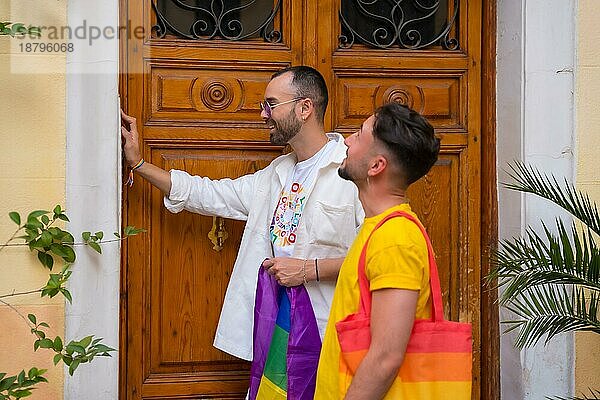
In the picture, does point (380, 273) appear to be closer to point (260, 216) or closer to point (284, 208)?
point (284, 208)

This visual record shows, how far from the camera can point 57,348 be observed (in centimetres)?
368

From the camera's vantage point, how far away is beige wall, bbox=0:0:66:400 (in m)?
3.97

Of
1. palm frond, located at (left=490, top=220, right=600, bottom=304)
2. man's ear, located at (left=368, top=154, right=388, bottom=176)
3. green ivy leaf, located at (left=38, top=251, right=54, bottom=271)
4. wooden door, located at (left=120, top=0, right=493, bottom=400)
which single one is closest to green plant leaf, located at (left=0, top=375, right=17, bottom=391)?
green ivy leaf, located at (left=38, top=251, right=54, bottom=271)

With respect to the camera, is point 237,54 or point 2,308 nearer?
point 2,308

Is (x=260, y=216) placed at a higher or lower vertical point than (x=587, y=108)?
lower

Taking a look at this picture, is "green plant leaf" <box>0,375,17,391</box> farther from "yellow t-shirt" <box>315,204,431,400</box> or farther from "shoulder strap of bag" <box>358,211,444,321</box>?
"shoulder strap of bag" <box>358,211,444,321</box>

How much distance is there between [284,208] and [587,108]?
1410 millimetres

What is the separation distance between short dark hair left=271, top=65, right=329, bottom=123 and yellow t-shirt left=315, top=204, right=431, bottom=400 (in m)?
1.12

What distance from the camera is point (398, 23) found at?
15.0 feet

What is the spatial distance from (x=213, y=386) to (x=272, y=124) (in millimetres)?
1184

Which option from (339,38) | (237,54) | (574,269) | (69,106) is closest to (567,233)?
Answer: (574,269)

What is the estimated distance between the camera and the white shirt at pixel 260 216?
3920 mm

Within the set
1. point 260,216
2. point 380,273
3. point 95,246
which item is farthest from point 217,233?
point 380,273

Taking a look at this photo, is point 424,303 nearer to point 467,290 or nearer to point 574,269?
point 574,269
